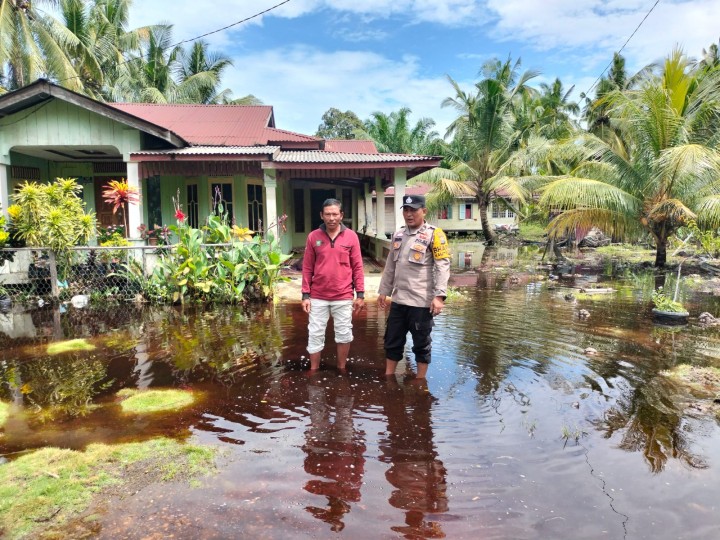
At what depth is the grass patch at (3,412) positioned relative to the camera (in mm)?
4058

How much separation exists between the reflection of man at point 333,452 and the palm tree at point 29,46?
19.5 meters

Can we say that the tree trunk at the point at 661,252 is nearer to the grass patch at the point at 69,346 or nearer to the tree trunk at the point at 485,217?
the tree trunk at the point at 485,217

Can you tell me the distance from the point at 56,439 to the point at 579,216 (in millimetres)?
14129

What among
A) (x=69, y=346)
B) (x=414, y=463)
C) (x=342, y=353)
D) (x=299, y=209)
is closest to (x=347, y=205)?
(x=299, y=209)

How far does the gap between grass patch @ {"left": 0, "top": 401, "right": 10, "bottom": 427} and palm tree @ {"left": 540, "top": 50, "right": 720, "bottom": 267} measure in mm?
12928

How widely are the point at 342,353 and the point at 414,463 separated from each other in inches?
76.1

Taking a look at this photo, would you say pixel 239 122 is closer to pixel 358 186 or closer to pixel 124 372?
pixel 358 186

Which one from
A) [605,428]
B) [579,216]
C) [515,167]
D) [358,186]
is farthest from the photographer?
[515,167]

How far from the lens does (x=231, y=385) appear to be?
4898 millimetres

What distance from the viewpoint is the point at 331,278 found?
497cm

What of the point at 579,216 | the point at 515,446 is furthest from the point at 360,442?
the point at 579,216

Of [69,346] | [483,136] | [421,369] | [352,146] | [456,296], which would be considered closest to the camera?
[421,369]

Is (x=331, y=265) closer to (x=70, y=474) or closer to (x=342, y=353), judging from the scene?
(x=342, y=353)

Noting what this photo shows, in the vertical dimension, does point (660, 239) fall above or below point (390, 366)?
above
